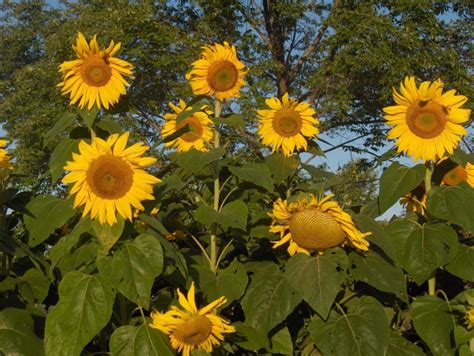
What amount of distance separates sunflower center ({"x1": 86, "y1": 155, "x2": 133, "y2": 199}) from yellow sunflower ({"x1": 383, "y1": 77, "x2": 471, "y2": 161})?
90 cm

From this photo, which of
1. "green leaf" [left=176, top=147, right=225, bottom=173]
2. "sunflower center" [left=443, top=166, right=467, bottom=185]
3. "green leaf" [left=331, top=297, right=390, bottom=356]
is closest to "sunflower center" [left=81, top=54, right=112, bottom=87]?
"green leaf" [left=176, top=147, right=225, bottom=173]

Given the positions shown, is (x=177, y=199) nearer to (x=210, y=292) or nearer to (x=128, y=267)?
(x=210, y=292)

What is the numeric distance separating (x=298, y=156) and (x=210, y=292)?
0.66 meters

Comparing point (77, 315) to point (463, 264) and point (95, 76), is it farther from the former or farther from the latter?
point (463, 264)

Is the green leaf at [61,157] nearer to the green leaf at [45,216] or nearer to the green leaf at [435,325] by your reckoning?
the green leaf at [45,216]

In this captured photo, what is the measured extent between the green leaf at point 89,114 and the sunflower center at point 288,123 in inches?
30.4

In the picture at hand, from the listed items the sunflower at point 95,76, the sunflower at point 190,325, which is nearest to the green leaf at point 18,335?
the sunflower at point 190,325

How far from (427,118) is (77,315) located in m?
1.24

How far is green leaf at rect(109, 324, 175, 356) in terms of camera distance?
1680 millimetres

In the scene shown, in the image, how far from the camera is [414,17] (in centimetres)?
1190

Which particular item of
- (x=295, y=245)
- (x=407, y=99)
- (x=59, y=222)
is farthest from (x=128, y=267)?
(x=407, y=99)

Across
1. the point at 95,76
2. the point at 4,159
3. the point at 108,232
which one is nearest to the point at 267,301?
the point at 108,232

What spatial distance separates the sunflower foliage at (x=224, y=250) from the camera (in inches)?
65.8

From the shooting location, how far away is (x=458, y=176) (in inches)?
85.4
